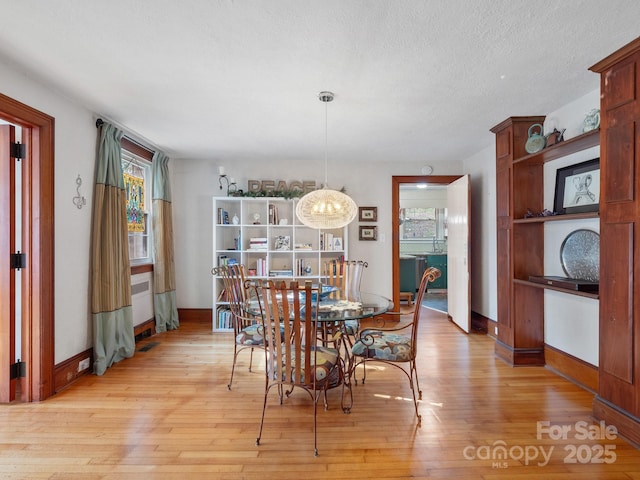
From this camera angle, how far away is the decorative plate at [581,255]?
112 inches

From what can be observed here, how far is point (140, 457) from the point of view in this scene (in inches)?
80.2

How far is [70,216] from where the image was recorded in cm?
303

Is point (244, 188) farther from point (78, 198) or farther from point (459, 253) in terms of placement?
point (459, 253)

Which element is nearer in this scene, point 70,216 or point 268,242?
point 70,216

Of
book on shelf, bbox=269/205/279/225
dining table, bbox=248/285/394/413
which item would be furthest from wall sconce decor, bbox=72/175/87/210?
book on shelf, bbox=269/205/279/225

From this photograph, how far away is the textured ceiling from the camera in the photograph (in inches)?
73.0

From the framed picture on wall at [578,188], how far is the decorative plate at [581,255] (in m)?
0.22

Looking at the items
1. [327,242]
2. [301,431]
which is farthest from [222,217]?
[301,431]

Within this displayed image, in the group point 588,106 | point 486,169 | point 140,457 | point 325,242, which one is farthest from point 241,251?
point 588,106

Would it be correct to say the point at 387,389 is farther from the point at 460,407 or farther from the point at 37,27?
the point at 37,27

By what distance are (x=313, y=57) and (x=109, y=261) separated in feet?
8.61

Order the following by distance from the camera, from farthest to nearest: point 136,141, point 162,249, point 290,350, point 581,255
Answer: point 162,249 → point 136,141 → point 581,255 → point 290,350

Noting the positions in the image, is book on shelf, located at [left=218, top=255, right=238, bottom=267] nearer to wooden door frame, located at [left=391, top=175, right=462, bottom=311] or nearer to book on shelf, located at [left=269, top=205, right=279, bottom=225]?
book on shelf, located at [left=269, top=205, right=279, bottom=225]

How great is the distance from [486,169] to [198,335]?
4.39 meters
